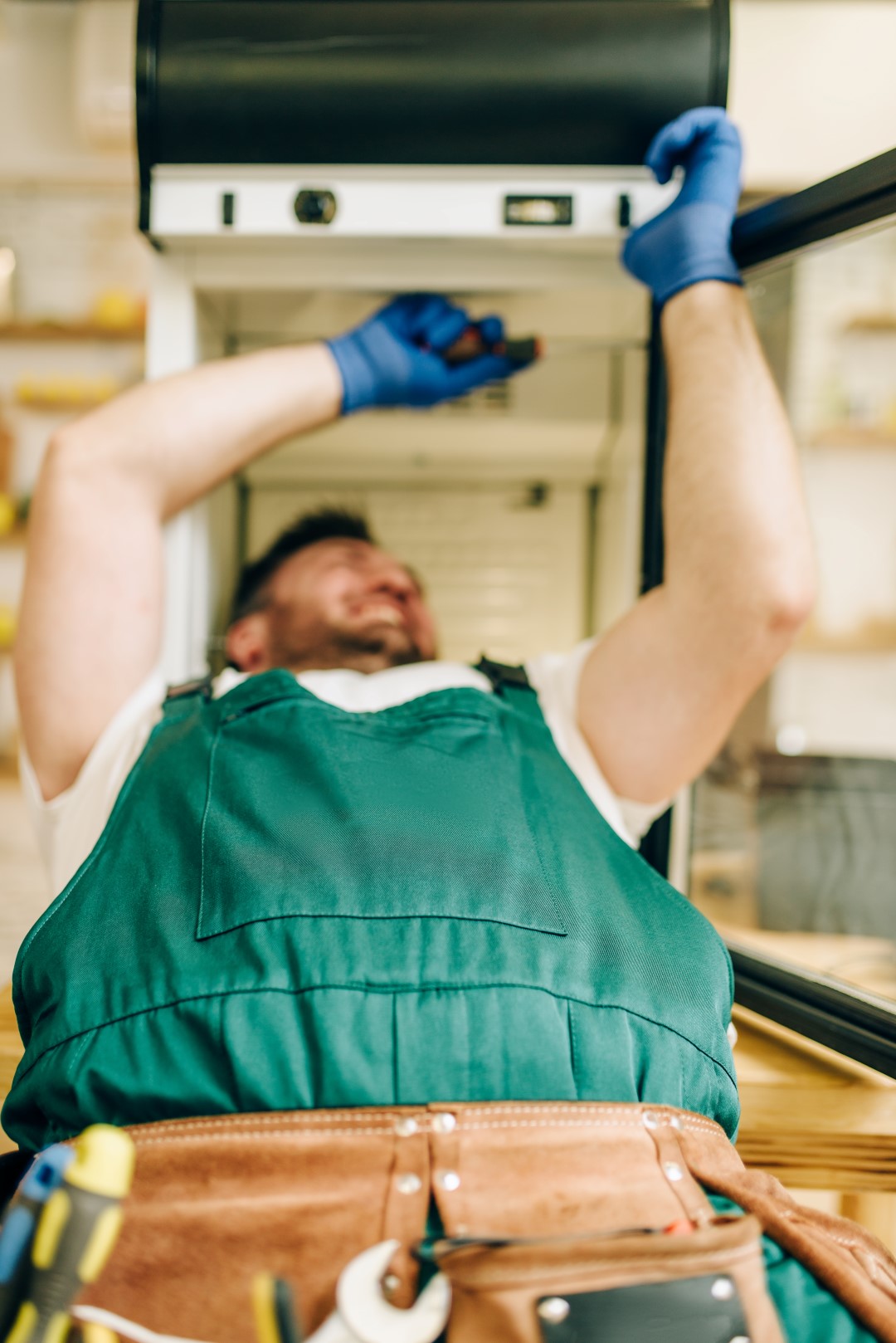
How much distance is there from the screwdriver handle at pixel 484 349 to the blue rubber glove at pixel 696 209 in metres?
0.20

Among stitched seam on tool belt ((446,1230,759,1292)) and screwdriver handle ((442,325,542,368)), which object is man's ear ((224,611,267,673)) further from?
stitched seam on tool belt ((446,1230,759,1292))

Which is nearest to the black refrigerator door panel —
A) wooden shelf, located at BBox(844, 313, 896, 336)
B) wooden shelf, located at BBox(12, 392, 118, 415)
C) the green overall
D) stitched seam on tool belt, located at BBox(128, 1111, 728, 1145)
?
the green overall

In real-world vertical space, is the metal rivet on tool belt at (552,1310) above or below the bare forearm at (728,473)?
below

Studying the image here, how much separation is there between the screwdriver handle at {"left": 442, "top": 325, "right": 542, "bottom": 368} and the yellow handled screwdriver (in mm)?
1008

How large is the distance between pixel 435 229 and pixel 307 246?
0.17 m

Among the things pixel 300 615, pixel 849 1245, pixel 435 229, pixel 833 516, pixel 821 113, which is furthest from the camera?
pixel 833 516

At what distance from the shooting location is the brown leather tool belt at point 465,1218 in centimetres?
49

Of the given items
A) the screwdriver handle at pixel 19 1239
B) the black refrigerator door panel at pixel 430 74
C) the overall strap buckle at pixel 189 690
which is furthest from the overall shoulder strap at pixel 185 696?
the black refrigerator door panel at pixel 430 74

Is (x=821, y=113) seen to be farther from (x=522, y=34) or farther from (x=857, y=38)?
(x=522, y=34)

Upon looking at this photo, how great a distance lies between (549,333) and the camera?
1.31 metres

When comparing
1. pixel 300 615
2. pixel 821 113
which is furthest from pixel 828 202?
pixel 821 113

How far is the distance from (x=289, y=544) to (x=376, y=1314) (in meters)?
0.96

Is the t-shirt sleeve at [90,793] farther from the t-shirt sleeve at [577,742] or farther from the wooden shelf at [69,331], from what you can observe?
the wooden shelf at [69,331]

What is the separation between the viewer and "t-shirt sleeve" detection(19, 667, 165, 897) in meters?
0.87
